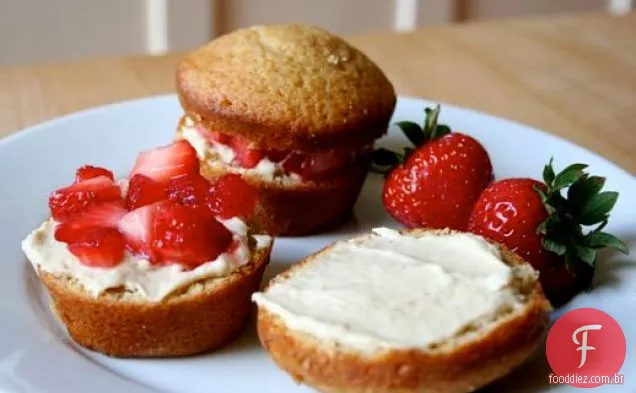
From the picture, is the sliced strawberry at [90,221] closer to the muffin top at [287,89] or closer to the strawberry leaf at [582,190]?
the muffin top at [287,89]

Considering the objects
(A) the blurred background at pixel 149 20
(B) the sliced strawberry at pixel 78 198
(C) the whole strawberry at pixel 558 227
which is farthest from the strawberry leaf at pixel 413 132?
(A) the blurred background at pixel 149 20

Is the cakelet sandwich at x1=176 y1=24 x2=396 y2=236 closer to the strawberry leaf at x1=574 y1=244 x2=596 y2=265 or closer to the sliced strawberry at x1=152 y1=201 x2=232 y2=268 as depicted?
the sliced strawberry at x1=152 y1=201 x2=232 y2=268

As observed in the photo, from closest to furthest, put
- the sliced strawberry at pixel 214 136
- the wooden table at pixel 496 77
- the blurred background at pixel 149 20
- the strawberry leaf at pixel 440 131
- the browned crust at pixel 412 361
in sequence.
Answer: the browned crust at pixel 412 361
the sliced strawberry at pixel 214 136
the strawberry leaf at pixel 440 131
the wooden table at pixel 496 77
the blurred background at pixel 149 20

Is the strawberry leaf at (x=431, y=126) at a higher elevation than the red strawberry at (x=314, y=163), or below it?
higher

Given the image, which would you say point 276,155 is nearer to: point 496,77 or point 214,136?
point 214,136

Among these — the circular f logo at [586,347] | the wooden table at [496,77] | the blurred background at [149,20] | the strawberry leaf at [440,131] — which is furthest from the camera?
the blurred background at [149,20]

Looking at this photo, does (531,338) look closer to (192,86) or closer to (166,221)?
(166,221)
